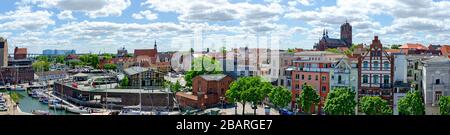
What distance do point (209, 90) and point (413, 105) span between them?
2341mm

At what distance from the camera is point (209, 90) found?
5316 mm

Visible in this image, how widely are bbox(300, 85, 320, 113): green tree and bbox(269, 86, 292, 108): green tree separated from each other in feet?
0.62

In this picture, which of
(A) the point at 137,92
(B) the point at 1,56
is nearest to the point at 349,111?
(A) the point at 137,92

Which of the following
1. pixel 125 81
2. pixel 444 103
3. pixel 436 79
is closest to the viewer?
pixel 444 103

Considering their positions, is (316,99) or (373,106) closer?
(373,106)

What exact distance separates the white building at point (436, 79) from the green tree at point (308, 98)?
1.25 metres

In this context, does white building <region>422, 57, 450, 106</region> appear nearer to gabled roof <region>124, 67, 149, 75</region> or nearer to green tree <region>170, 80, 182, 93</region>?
green tree <region>170, 80, 182, 93</region>

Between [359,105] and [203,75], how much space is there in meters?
1.97

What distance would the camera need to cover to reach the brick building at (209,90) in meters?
5.21

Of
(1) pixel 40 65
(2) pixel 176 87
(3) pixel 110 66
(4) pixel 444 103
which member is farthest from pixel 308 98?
(3) pixel 110 66

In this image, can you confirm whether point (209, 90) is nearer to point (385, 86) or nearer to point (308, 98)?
point (308, 98)

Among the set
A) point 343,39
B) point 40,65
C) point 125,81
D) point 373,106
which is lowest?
point 373,106

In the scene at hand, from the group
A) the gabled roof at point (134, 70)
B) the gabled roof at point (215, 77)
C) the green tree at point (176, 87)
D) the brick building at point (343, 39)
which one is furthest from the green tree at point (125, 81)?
the brick building at point (343, 39)

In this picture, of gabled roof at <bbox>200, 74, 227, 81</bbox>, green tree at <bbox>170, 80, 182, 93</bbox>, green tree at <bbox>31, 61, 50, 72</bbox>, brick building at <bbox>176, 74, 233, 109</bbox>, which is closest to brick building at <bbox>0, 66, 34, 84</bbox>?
green tree at <bbox>31, 61, 50, 72</bbox>
